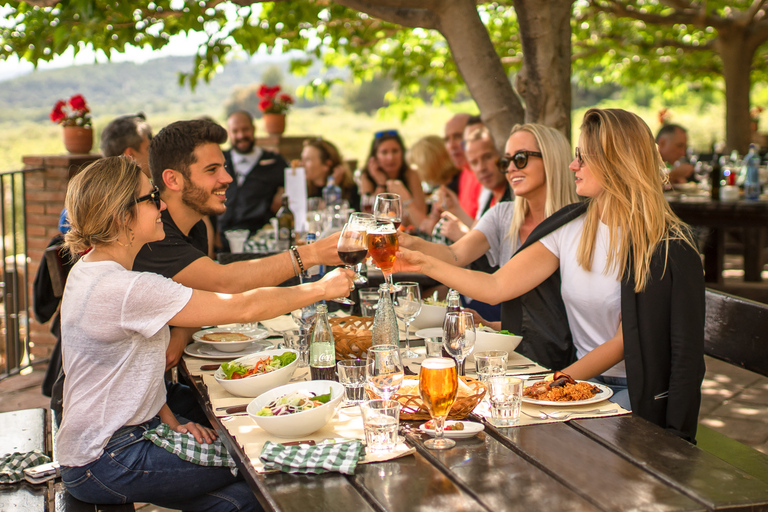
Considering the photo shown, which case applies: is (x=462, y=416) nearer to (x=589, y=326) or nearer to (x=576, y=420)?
(x=576, y=420)

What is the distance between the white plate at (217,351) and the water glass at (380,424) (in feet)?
3.24

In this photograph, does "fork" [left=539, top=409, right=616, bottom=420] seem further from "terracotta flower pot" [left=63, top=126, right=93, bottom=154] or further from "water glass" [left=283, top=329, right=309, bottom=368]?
"terracotta flower pot" [left=63, top=126, right=93, bottom=154]

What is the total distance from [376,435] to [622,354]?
4.20 ft

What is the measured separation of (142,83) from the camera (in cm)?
2356

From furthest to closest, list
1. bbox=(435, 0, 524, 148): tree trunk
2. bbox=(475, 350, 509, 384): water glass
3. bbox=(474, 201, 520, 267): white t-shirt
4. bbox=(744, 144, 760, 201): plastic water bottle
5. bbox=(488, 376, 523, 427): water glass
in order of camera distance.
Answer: bbox=(744, 144, 760, 201): plastic water bottle → bbox=(435, 0, 524, 148): tree trunk → bbox=(474, 201, 520, 267): white t-shirt → bbox=(475, 350, 509, 384): water glass → bbox=(488, 376, 523, 427): water glass

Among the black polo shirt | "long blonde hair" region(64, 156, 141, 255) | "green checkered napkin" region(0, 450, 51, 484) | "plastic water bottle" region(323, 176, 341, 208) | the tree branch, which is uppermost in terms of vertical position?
the tree branch

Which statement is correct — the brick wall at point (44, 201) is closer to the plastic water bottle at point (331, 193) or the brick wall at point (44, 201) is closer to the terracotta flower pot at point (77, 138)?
the terracotta flower pot at point (77, 138)

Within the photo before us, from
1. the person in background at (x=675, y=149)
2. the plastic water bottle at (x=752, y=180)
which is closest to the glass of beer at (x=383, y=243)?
the plastic water bottle at (x=752, y=180)

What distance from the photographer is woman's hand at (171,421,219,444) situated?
2225 mm

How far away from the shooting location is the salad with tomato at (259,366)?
2164mm

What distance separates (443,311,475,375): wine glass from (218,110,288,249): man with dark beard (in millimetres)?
4278

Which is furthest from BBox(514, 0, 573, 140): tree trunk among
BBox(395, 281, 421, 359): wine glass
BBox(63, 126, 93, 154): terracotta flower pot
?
BBox(63, 126, 93, 154): terracotta flower pot

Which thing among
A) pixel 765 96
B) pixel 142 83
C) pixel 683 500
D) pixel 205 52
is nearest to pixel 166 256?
pixel 683 500

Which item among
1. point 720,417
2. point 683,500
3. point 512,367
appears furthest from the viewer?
point 720,417
